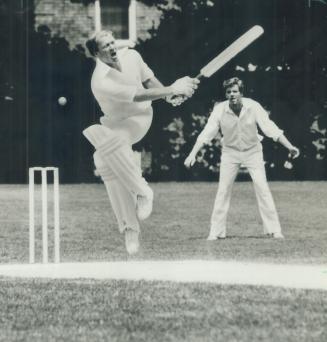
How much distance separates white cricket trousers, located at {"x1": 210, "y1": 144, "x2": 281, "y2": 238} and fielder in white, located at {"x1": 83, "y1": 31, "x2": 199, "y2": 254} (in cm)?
306

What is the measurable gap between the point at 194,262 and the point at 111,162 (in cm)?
220

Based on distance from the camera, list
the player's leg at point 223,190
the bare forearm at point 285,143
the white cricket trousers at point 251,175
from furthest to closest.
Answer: the player's leg at point 223,190 → the white cricket trousers at point 251,175 → the bare forearm at point 285,143

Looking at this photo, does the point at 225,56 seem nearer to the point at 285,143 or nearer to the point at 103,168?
the point at 103,168

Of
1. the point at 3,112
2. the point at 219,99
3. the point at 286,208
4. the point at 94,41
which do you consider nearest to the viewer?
the point at 94,41

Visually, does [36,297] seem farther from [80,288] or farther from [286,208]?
[286,208]

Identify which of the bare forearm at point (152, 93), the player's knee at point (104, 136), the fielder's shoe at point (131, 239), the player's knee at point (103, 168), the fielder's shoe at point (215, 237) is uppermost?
the bare forearm at point (152, 93)

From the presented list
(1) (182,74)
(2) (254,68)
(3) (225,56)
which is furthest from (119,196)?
(2) (254,68)

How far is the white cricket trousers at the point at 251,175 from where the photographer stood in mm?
13188

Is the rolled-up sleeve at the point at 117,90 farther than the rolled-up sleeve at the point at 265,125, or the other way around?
the rolled-up sleeve at the point at 265,125

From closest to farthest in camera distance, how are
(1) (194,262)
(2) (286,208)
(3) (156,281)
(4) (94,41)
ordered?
(4) (94,41)
(3) (156,281)
(1) (194,262)
(2) (286,208)

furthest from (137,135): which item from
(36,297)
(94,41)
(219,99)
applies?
(219,99)

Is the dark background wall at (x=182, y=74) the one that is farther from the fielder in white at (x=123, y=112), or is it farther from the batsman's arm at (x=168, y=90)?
the batsman's arm at (x=168, y=90)

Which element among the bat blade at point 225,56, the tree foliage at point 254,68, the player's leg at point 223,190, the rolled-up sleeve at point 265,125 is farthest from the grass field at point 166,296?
the tree foliage at point 254,68

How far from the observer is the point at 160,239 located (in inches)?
559
